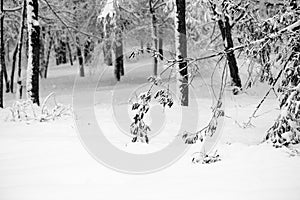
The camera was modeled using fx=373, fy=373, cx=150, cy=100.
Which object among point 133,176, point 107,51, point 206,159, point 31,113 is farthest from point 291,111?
point 107,51

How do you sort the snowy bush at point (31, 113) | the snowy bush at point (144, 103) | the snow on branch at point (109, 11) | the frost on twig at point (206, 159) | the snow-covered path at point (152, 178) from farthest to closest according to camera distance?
the snow on branch at point (109, 11), the snowy bush at point (31, 113), the snowy bush at point (144, 103), the frost on twig at point (206, 159), the snow-covered path at point (152, 178)

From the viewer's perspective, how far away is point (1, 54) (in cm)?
1472

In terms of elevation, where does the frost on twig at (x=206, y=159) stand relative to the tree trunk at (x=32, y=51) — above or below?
below

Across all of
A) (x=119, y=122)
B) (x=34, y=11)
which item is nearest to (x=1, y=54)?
(x=34, y=11)

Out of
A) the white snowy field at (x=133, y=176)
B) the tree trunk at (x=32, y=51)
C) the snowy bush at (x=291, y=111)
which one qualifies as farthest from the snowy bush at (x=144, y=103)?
the tree trunk at (x=32, y=51)

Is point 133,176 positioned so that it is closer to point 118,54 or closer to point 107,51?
point 107,51

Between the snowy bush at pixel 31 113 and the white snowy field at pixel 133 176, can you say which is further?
the snowy bush at pixel 31 113

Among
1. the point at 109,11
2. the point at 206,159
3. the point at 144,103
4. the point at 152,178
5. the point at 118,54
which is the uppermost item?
the point at 109,11

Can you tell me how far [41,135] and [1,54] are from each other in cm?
794

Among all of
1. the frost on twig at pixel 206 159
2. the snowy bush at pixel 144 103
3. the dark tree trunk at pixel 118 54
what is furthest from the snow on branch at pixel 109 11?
the frost on twig at pixel 206 159

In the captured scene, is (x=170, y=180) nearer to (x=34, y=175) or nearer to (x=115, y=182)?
(x=115, y=182)

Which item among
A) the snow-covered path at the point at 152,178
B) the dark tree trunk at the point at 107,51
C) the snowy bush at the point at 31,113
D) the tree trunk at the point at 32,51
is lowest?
the snow-covered path at the point at 152,178

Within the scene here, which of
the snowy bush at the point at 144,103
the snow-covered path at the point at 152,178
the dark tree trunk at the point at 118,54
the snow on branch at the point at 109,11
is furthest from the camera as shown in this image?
the dark tree trunk at the point at 118,54

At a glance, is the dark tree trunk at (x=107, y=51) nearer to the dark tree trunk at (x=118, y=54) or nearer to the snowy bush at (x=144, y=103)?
the dark tree trunk at (x=118, y=54)
